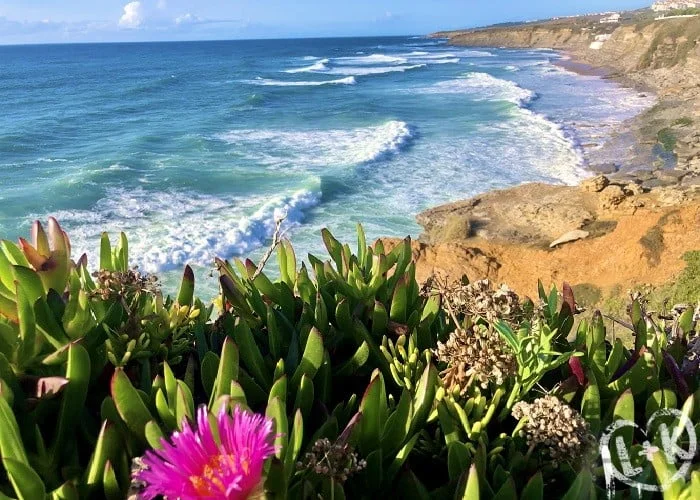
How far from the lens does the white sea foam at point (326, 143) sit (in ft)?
62.3

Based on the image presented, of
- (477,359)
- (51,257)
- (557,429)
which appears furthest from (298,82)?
(557,429)

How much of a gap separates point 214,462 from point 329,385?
804 millimetres

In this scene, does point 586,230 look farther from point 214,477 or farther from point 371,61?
point 371,61

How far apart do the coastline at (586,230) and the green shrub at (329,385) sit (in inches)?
188

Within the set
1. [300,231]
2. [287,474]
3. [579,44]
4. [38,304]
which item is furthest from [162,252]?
[579,44]

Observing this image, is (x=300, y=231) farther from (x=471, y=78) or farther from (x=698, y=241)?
(x=471, y=78)

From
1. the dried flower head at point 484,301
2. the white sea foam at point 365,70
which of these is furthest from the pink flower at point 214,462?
the white sea foam at point 365,70

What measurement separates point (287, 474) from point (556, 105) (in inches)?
1226

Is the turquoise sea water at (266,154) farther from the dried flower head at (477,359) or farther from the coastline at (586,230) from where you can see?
the dried flower head at (477,359)

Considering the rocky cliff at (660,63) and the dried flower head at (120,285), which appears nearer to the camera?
the dried flower head at (120,285)

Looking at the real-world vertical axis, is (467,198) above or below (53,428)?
below

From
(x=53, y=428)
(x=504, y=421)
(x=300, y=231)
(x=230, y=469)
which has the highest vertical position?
(x=230, y=469)

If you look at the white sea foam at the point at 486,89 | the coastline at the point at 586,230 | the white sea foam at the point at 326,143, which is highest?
the white sea foam at the point at 486,89

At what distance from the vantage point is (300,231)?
Result: 41.4ft
